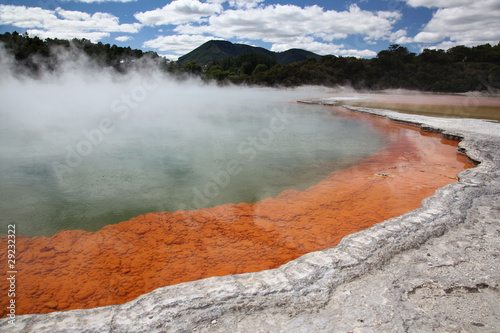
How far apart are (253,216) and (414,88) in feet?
124

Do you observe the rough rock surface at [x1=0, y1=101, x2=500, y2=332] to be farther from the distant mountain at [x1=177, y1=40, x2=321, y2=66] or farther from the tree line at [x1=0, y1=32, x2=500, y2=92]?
the distant mountain at [x1=177, y1=40, x2=321, y2=66]

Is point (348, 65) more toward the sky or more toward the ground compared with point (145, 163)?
more toward the sky

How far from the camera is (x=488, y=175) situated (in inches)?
162

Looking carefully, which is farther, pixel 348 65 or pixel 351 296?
pixel 348 65

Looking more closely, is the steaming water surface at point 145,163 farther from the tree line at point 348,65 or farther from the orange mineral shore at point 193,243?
the tree line at point 348,65

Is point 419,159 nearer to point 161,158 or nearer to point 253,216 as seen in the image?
point 253,216

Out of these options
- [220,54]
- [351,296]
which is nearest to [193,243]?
[351,296]

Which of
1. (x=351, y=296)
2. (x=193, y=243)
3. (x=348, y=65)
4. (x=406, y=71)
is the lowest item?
(x=193, y=243)

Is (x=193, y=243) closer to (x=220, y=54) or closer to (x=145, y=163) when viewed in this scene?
(x=145, y=163)

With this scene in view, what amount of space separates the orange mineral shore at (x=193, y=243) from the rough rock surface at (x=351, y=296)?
46 centimetres

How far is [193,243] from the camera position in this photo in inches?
117

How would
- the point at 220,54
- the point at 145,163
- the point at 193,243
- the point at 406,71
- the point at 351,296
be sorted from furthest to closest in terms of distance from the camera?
1. the point at 220,54
2. the point at 406,71
3. the point at 145,163
4. the point at 193,243
5. the point at 351,296

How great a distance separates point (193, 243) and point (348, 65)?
43030 millimetres

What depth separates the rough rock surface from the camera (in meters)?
1.65
